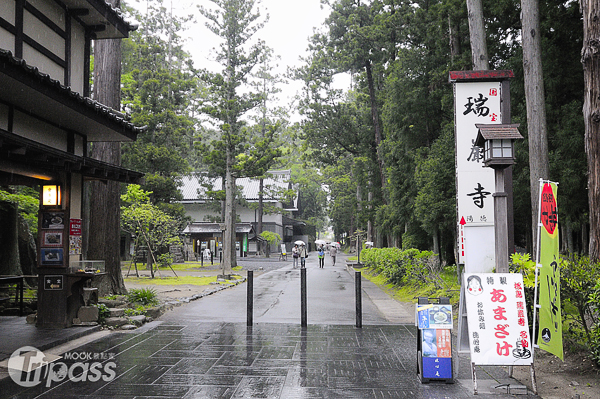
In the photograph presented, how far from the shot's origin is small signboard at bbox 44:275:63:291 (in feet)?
27.3

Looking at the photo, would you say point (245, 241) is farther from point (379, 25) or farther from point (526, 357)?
point (526, 357)

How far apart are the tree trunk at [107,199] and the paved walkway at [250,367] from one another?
11.5 feet

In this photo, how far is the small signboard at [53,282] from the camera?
8328mm

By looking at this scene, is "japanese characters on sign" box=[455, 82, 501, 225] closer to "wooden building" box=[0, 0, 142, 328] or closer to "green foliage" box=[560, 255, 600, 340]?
"green foliage" box=[560, 255, 600, 340]

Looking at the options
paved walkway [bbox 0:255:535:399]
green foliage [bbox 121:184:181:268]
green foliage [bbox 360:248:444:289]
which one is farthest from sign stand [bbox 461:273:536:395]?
green foliage [bbox 121:184:181:268]

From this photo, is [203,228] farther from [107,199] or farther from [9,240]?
[107,199]

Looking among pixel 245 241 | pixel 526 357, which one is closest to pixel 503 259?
pixel 526 357

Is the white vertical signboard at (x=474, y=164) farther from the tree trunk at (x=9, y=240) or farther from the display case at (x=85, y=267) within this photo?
the tree trunk at (x=9, y=240)

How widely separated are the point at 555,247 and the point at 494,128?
68.0 inches

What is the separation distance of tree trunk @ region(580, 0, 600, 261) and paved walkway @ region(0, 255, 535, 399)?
10.8 feet

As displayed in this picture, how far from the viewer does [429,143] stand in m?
20.8

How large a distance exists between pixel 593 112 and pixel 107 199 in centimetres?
1082

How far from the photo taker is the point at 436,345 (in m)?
5.64

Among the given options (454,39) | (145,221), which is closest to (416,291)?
(454,39)
